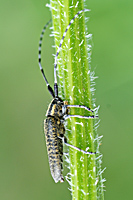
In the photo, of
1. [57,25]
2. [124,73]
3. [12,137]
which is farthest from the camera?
[12,137]

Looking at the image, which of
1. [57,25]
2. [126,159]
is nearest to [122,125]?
[126,159]

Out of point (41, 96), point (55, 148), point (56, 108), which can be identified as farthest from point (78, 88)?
point (41, 96)

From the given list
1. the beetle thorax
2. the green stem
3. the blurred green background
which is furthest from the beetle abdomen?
the blurred green background

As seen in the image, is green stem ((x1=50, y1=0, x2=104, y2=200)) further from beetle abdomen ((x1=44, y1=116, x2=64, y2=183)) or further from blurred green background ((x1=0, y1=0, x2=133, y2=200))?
blurred green background ((x1=0, y1=0, x2=133, y2=200))

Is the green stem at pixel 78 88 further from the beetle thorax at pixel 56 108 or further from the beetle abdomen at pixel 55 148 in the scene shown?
the beetle abdomen at pixel 55 148

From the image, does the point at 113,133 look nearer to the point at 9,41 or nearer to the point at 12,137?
the point at 12,137
